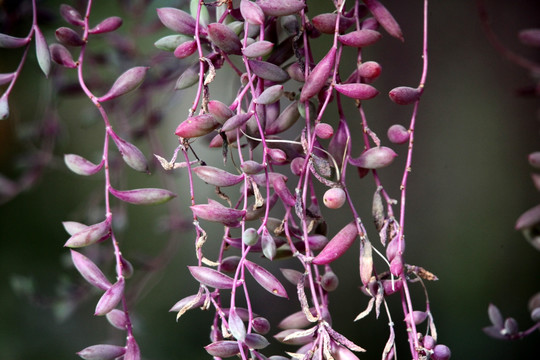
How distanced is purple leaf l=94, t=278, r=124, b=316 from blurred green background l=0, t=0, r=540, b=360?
43 centimetres

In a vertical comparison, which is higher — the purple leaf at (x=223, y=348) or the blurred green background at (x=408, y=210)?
the purple leaf at (x=223, y=348)

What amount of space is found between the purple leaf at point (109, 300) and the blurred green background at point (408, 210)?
43cm

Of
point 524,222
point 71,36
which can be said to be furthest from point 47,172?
point 524,222

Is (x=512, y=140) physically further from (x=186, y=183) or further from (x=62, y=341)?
(x=62, y=341)

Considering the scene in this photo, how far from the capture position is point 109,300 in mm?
389

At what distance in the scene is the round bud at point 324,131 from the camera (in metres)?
0.39

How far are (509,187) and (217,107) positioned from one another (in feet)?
2.37

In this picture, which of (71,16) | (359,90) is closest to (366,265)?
(359,90)

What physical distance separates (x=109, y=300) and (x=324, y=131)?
0.71 ft

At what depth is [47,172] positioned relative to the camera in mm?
957

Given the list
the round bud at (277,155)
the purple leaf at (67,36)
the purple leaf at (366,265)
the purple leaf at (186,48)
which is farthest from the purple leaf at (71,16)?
the purple leaf at (366,265)

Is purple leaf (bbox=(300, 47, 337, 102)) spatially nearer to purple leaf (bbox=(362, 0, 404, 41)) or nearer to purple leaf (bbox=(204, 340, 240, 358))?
purple leaf (bbox=(362, 0, 404, 41))

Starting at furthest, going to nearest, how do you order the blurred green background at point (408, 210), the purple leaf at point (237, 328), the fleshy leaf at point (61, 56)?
the blurred green background at point (408, 210) → the fleshy leaf at point (61, 56) → the purple leaf at point (237, 328)

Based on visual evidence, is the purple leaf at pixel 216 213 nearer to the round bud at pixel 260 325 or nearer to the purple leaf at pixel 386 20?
the round bud at pixel 260 325
